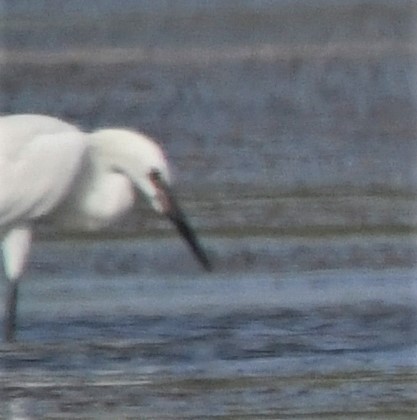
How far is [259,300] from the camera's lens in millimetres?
7805

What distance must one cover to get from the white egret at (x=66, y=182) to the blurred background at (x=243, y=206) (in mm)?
195

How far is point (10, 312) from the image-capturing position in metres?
7.61

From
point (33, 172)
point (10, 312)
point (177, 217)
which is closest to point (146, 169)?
point (177, 217)

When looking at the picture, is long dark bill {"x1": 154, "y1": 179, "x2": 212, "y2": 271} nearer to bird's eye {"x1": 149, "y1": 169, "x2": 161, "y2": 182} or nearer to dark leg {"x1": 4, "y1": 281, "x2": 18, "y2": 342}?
bird's eye {"x1": 149, "y1": 169, "x2": 161, "y2": 182}

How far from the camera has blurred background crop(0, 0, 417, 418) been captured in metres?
6.72

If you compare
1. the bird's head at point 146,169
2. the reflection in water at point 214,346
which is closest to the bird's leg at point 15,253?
the reflection in water at point 214,346

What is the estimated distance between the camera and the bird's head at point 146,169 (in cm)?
827

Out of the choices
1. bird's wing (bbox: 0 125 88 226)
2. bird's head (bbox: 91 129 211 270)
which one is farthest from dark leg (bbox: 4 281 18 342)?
bird's head (bbox: 91 129 211 270)

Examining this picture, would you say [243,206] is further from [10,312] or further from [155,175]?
[10,312]

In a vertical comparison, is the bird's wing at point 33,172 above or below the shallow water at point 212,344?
above

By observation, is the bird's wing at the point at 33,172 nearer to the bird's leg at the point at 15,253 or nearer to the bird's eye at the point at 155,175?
the bird's leg at the point at 15,253

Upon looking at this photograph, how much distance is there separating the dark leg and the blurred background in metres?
0.07

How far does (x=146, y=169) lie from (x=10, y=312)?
0.99 m

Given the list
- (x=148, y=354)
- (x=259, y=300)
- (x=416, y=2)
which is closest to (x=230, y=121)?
(x=416, y=2)
